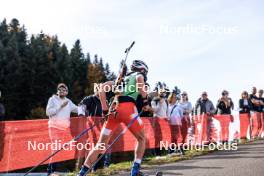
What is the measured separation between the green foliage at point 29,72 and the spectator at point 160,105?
5002 cm

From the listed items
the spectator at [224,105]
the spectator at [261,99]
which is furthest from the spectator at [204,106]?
the spectator at [261,99]

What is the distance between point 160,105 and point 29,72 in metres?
58.3

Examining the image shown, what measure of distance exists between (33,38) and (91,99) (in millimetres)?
65038

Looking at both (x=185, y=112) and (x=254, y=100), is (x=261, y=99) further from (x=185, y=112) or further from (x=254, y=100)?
(x=185, y=112)

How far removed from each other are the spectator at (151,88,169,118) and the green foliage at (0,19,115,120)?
164 feet

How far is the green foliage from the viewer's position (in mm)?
64625

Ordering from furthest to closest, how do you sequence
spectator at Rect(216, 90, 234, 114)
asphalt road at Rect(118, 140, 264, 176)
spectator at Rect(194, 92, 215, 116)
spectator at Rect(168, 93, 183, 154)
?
spectator at Rect(216, 90, 234, 114) → spectator at Rect(194, 92, 215, 116) → spectator at Rect(168, 93, 183, 154) → asphalt road at Rect(118, 140, 264, 176)

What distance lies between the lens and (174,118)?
47.8 ft

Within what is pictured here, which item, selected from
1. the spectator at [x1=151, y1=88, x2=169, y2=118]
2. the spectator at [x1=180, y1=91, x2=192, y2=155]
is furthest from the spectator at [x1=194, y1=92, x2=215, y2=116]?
the spectator at [x1=151, y1=88, x2=169, y2=118]

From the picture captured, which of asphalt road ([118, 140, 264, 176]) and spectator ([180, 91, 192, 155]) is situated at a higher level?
spectator ([180, 91, 192, 155])

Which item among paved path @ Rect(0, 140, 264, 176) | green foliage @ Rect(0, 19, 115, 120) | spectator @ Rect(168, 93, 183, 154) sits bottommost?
paved path @ Rect(0, 140, 264, 176)

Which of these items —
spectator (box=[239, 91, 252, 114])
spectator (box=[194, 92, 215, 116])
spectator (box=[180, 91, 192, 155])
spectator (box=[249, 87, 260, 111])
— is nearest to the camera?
spectator (box=[180, 91, 192, 155])

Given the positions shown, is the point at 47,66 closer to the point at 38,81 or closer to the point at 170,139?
the point at 38,81

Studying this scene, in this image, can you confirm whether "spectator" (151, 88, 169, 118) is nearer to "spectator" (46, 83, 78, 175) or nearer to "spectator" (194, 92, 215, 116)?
"spectator" (194, 92, 215, 116)
